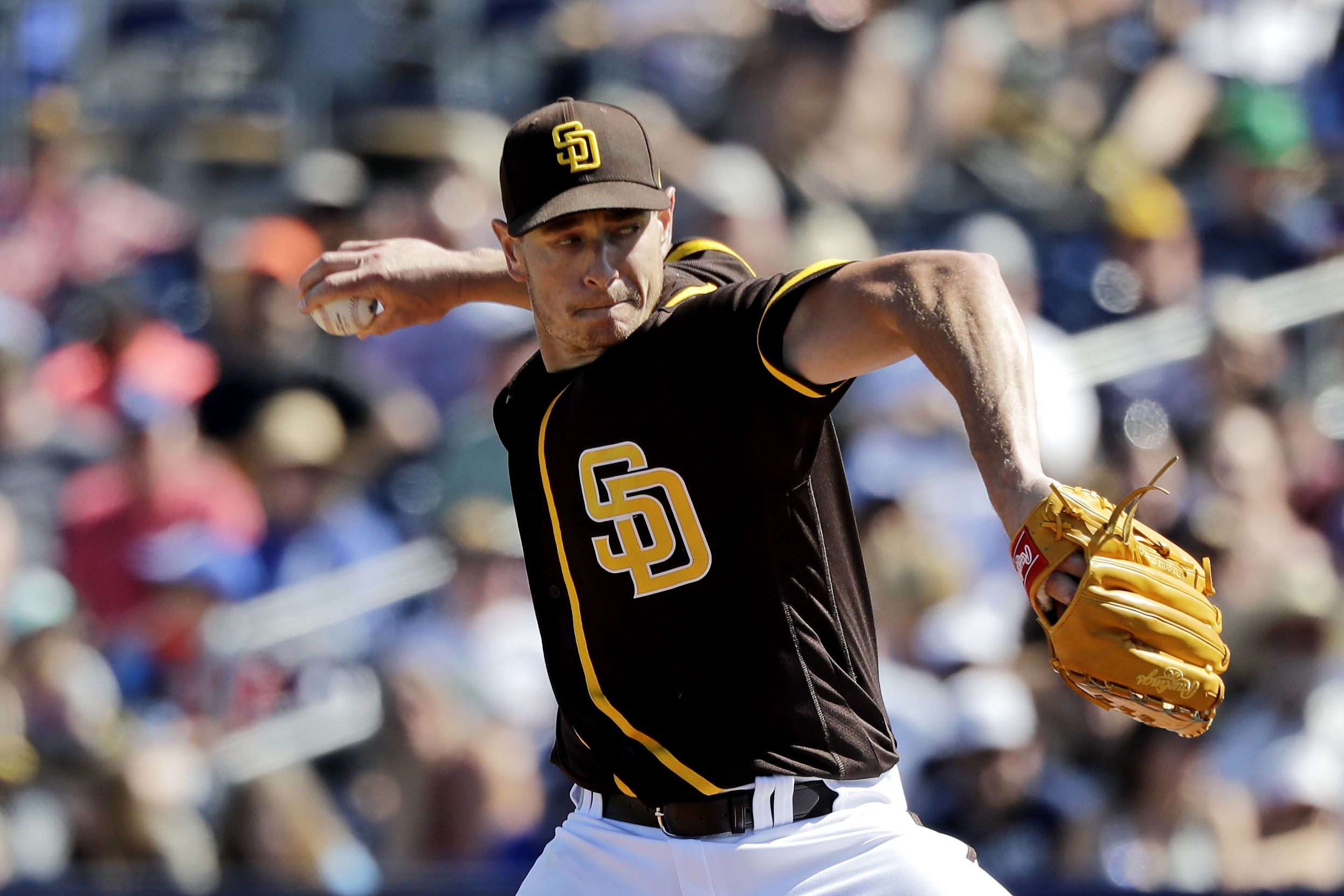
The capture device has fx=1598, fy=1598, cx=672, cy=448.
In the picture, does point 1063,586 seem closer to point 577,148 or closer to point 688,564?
point 688,564

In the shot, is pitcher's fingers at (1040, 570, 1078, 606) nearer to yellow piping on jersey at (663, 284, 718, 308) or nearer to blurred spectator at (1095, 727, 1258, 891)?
yellow piping on jersey at (663, 284, 718, 308)

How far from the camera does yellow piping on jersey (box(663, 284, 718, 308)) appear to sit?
275cm

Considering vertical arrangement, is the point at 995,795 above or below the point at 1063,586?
below

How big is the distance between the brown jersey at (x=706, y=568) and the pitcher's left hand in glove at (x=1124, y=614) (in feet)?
1.85

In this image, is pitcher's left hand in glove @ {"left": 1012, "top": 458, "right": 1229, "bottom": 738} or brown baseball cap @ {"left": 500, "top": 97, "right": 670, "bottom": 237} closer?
pitcher's left hand in glove @ {"left": 1012, "top": 458, "right": 1229, "bottom": 738}

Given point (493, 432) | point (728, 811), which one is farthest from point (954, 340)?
point (493, 432)

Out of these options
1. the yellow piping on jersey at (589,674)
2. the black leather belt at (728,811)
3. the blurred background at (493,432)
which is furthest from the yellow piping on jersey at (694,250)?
the blurred background at (493,432)

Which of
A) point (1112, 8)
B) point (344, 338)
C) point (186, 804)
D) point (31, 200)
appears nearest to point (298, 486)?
point (344, 338)

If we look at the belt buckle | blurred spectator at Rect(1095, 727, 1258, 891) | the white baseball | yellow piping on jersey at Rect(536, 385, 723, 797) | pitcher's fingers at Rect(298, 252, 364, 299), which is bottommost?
blurred spectator at Rect(1095, 727, 1258, 891)

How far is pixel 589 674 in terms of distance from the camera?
2.80 m

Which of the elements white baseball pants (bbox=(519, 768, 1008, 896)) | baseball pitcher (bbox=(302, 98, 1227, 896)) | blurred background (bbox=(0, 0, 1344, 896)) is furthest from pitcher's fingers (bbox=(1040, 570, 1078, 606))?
blurred background (bbox=(0, 0, 1344, 896))

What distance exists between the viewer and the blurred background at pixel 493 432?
533 cm

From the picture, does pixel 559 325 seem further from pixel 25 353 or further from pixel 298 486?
pixel 25 353

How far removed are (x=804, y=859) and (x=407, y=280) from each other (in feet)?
4.72
